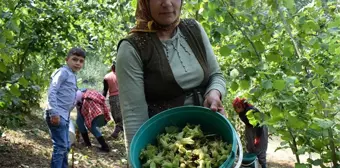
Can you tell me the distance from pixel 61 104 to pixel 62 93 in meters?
0.13

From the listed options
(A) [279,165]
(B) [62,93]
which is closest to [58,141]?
(B) [62,93]

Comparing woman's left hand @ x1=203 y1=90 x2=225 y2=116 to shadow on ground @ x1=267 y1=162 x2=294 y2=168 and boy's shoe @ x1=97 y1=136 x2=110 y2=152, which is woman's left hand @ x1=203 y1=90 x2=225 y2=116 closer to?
boy's shoe @ x1=97 y1=136 x2=110 y2=152

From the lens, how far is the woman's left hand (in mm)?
1676

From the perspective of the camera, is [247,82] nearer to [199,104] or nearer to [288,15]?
[288,15]

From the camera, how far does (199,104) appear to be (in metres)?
1.83

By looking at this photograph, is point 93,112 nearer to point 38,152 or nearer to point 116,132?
point 38,152

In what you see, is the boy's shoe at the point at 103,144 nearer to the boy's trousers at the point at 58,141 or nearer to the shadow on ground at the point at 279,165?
the boy's trousers at the point at 58,141

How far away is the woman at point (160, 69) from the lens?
68.7 inches

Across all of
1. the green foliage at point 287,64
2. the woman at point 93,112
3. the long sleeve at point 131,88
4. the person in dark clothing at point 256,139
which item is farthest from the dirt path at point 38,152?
the long sleeve at point 131,88

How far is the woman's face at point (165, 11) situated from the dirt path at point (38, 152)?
3.70 metres

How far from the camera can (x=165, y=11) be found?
178 cm

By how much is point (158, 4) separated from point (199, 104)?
0.49 m

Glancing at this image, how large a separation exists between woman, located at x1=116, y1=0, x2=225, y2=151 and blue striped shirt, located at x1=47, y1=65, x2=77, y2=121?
2706 mm

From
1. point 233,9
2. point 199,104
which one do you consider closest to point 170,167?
point 199,104
